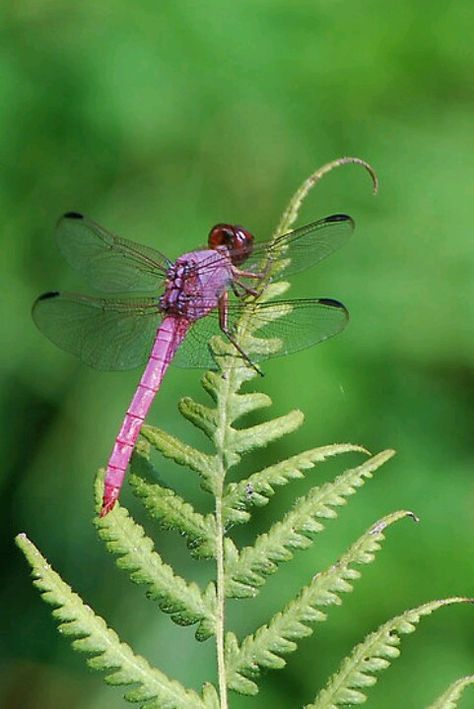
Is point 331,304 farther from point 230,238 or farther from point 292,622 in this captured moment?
point 292,622

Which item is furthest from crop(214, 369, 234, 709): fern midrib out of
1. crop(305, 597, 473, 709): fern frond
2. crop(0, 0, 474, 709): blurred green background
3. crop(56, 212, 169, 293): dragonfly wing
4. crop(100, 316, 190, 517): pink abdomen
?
crop(0, 0, 474, 709): blurred green background

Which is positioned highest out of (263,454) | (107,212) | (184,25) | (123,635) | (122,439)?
(184,25)

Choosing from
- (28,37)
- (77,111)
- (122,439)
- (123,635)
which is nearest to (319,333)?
(122,439)

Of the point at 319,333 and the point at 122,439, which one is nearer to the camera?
the point at 122,439

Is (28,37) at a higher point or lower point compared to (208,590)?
higher

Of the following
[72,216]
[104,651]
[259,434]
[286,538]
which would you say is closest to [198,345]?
[72,216]

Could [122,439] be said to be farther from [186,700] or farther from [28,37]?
[28,37]
